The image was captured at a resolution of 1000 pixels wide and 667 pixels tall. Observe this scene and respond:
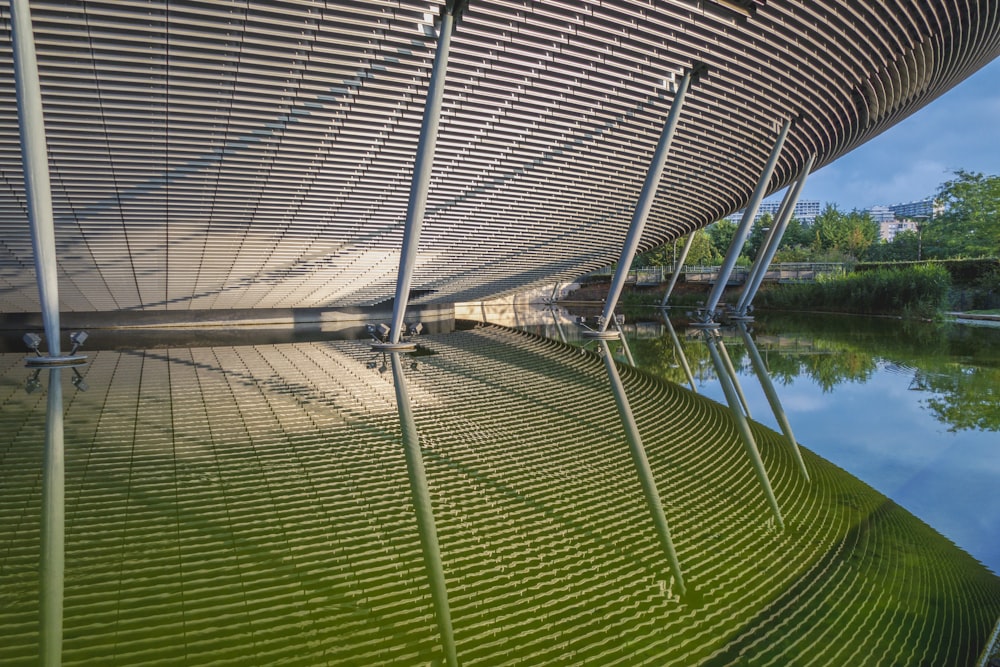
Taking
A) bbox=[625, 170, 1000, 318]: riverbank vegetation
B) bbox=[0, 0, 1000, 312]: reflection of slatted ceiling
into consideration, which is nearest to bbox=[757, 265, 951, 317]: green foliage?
bbox=[625, 170, 1000, 318]: riverbank vegetation

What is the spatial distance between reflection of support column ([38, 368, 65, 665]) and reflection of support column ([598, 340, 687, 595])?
9.12 feet

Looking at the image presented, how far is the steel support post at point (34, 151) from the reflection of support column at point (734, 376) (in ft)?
35.6

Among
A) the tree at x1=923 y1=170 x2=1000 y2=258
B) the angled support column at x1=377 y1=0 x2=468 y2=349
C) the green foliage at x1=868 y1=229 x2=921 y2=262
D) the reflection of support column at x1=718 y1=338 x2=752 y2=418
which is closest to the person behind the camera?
the reflection of support column at x1=718 y1=338 x2=752 y2=418

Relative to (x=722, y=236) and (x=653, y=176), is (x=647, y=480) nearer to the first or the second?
(x=653, y=176)

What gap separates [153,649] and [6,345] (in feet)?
62.2

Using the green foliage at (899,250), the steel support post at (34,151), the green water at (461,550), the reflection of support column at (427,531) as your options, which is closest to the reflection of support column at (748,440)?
the green water at (461,550)

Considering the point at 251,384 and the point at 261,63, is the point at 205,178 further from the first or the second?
the point at 251,384

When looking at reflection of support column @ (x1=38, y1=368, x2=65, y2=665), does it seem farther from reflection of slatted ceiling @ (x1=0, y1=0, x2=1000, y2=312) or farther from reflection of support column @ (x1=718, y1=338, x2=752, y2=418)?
reflection of slatted ceiling @ (x1=0, y1=0, x2=1000, y2=312)

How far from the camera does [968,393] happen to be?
852 cm

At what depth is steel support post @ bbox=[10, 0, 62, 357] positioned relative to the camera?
29.1ft

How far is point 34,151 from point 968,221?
5059cm

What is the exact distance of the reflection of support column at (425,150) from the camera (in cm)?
1066

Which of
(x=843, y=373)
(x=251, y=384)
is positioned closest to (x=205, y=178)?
(x=251, y=384)

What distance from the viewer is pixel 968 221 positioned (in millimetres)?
42656
